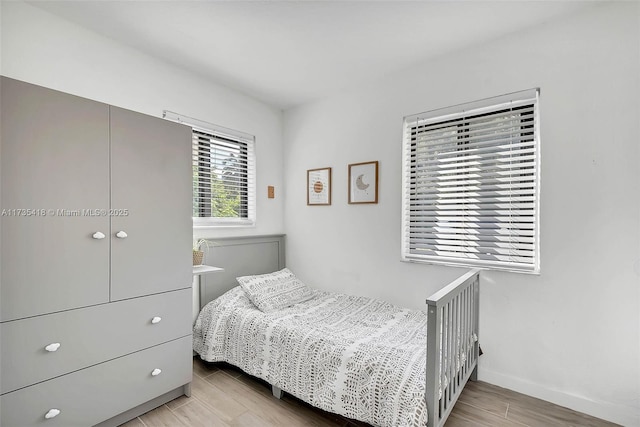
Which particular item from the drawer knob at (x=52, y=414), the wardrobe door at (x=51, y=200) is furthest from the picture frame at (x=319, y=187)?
the drawer knob at (x=52, y=414)

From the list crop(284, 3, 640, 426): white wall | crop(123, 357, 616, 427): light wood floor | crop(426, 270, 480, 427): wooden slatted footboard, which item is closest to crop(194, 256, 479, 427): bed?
crop(426, 270, 480, 427): wooden slatted footboard

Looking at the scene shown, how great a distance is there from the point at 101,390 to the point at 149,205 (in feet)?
3.33

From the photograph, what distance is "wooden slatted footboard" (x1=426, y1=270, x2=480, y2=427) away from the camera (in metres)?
1.37

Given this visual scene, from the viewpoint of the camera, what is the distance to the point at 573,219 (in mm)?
1862

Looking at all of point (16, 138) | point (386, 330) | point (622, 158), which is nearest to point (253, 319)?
point (386, 330)

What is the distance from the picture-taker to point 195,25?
1.96 meters

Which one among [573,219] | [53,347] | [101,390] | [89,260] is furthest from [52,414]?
[573,219]

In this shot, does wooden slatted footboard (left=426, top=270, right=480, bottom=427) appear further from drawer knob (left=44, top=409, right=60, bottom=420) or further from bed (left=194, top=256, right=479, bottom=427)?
drawer knob (left=44, top=409, right=60, bottom=420)

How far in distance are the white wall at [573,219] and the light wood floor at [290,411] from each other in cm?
13

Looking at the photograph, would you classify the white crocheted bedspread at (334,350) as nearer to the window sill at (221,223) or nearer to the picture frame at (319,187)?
the window sill at (221,223)

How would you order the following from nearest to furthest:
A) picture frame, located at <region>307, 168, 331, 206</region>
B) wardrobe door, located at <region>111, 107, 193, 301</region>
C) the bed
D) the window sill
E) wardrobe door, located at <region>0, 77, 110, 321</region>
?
wardrobe door, located at <region>0, 77, 110, 321</region>
the bed
wardrobe door, located at <region>111, 107, 193, 301</region>
the window sill
picture frame, located at <region>307, 168, 331, 206</region>

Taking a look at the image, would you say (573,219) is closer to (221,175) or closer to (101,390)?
(221,175)

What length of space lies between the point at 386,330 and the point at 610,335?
1.28 m

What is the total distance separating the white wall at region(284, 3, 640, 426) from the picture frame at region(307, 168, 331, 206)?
1018 millimetres
